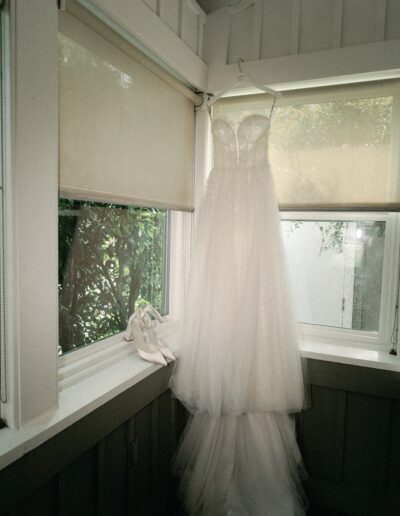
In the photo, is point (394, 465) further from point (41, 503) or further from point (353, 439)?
point (41, 503)

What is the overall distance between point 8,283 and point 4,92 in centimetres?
50

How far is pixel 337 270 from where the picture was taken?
188cm

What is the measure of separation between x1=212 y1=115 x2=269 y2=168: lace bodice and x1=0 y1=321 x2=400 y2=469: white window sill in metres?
0.94

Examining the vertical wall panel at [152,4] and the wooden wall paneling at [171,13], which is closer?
the vertical wall panel at [152,4]

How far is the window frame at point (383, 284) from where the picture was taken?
5.65ft

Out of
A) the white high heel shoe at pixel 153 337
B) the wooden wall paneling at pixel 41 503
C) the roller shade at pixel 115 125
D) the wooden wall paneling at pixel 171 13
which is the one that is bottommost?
the wooden wall paneling at pixel 41 503

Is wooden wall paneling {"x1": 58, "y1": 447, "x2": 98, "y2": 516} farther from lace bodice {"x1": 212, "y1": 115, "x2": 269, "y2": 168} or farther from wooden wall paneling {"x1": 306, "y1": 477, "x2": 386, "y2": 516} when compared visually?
lace bodice {"x1": 212, "y1": 115, "x2": 269, "y2": 168}

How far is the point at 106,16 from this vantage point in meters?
1.24

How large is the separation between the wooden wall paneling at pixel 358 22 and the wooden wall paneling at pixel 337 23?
0.02m

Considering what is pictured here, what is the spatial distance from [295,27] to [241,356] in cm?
157

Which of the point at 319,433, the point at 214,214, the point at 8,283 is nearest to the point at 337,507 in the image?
the point at 319,433

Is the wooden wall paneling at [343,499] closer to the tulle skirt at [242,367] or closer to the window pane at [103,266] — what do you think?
the tulle skirt at [242,367]

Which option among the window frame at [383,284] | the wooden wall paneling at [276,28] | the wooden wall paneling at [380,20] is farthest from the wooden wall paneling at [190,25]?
the window frame at [383,284]

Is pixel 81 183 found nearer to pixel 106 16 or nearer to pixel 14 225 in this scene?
pixel 14 225
